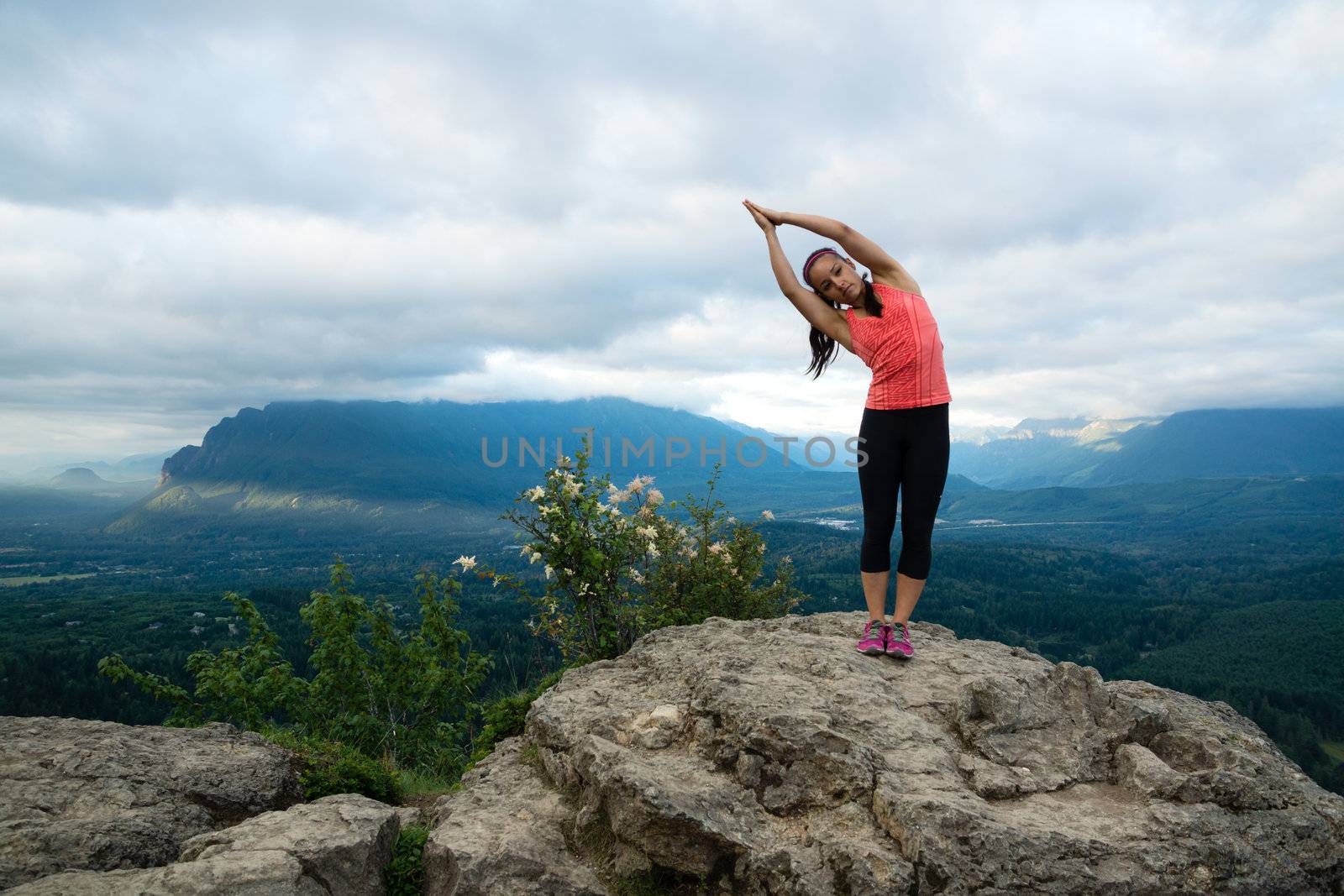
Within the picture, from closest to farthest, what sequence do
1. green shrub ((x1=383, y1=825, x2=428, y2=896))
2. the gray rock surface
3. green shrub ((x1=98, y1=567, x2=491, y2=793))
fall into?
1. the gray rock surface
2. green shrub ((x1=383, y1=825, x2=428, y2=896))
3. green shrub ((x1=98, y1=567, x2=491, y2=793))

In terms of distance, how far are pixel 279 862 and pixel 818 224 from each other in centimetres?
570

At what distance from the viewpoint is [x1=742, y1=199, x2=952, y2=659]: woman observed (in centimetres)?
516

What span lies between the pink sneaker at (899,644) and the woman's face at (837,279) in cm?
294

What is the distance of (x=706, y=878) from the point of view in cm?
377

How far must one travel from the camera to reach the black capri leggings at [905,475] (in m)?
5.23

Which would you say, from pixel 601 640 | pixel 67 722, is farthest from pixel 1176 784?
pixel 67 722

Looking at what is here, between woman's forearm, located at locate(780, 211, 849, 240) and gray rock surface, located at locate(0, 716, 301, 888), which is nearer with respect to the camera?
gray rock surface, located at locate(0, 716, 301, 888)

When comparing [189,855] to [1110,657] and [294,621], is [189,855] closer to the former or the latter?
[294,621]

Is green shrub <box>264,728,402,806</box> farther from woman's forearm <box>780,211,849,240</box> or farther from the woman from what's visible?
woman's forearm <box>780,211,849,240</box>

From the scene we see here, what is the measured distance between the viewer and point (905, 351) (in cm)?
512

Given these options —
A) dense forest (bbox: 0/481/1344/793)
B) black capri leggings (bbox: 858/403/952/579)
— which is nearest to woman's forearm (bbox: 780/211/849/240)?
black capri leggings (bbox: 858/403/952/579)

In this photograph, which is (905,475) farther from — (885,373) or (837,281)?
(837,281)

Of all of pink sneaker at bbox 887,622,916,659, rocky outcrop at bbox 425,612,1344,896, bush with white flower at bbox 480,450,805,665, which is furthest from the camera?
bush with white flower at bbox 480,450,805,665

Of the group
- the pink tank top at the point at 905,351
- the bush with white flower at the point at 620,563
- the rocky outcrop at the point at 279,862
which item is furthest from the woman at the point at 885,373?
the rocky outcrop at the point at 279,862
